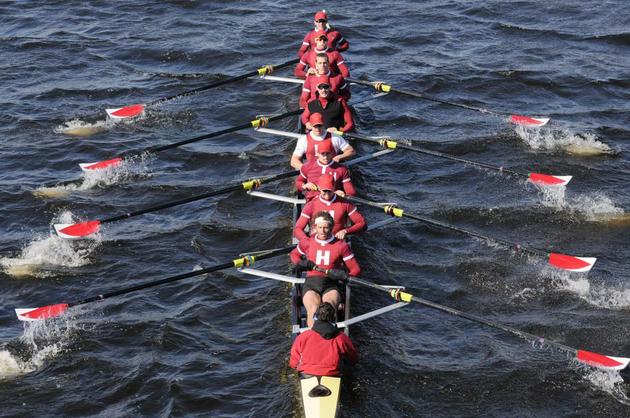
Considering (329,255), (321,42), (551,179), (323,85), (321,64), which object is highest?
(321,42)

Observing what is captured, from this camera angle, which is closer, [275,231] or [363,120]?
[275,231]

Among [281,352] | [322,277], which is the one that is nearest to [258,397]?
[281,352]

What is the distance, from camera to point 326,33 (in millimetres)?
23062

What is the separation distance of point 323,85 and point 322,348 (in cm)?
708

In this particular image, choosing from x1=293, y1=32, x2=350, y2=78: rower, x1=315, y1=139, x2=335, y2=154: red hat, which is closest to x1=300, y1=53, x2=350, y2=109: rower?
x1=293, y1=32, x2=350, y2=78: rower

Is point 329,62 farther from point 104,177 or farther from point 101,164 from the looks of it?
point 104,177

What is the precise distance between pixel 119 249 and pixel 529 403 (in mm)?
8803

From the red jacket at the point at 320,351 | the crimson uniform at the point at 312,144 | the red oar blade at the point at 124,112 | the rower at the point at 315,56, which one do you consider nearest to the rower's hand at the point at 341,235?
the red jacket at the point at 320,351

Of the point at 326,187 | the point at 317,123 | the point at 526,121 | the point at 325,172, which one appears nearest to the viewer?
the point at 326,187

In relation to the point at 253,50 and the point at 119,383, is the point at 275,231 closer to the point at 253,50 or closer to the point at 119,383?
the point at 119,383

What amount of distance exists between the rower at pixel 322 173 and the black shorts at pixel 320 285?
2.31 metres

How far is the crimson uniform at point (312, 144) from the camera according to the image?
1728 centimetres

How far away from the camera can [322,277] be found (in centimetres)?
1402

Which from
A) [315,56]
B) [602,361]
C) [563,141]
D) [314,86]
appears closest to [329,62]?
[315,56]
